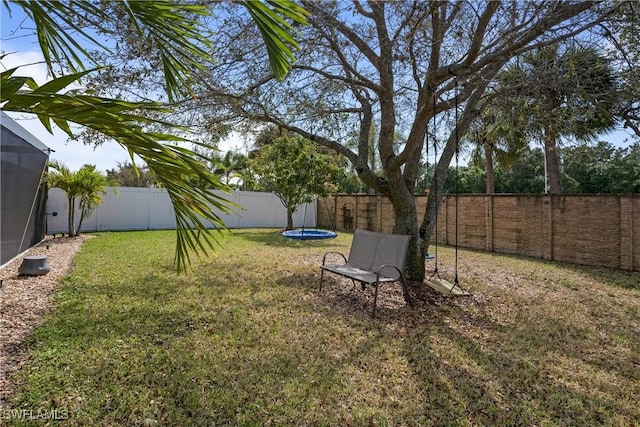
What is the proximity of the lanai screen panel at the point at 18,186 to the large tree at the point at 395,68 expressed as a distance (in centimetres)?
324

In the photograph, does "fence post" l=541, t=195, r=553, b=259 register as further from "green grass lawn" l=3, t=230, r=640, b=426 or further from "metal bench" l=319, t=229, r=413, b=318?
"metal bench" l=319, t=229, r=413, b=318

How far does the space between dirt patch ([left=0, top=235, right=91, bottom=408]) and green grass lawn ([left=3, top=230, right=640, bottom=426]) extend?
11 centimetres

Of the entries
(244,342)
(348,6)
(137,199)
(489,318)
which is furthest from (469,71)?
(137,199)

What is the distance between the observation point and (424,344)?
12.0 feet

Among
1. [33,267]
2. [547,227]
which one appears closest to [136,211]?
[33,267]

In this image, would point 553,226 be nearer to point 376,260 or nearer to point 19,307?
point 376,260

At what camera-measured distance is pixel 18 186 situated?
6773 mm

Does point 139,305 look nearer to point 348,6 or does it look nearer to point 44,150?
point 348,6

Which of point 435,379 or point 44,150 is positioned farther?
point 44,150

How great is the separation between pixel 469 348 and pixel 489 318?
1182 millimetres

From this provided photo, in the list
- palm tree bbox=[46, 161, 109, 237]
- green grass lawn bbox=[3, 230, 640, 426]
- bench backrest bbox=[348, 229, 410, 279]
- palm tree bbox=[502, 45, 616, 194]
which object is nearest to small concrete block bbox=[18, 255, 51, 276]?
green grass lawn bbox=[3, 230, 640, 426]

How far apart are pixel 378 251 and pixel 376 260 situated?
0.14m

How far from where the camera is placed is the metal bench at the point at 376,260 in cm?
477

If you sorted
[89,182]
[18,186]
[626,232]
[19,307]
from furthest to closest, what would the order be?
[89,182]
[626,232]
[18,186]
[19,307]
